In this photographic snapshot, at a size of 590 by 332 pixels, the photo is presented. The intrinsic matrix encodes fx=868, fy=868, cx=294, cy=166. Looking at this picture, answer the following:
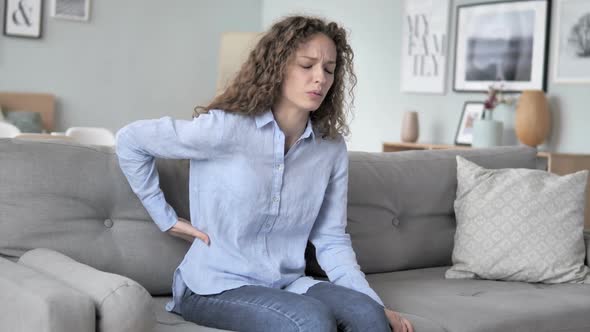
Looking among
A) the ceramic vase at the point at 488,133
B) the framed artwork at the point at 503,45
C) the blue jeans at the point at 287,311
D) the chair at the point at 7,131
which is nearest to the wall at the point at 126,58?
the chair at the point at 7,131

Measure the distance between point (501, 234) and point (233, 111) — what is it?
1117mm

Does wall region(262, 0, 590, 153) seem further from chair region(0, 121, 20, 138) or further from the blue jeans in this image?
the blue jeans

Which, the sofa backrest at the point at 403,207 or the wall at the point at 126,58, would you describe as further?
the wall at the point at 126,58

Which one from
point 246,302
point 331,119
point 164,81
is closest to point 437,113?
point 164,81

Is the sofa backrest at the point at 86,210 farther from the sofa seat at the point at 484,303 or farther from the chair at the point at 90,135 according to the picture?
the chair at the point at 90,135

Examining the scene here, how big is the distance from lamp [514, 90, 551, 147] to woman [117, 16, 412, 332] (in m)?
3.22

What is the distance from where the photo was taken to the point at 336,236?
7.55 feet

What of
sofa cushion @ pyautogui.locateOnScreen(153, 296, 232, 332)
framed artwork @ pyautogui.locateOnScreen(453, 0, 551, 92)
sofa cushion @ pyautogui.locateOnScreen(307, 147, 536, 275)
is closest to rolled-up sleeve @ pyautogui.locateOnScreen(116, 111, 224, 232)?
sofa cushion @ pyautogui.locateOnScreen(153, 296, 232, 332)

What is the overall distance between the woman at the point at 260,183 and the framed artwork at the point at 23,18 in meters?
5.34

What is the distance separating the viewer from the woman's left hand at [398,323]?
204 centimetres

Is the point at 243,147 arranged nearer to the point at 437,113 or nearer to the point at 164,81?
the point at 437,113

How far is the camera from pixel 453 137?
6.13 metres

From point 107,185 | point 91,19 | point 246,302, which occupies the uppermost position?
point 91,19

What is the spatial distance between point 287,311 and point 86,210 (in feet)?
2.24
